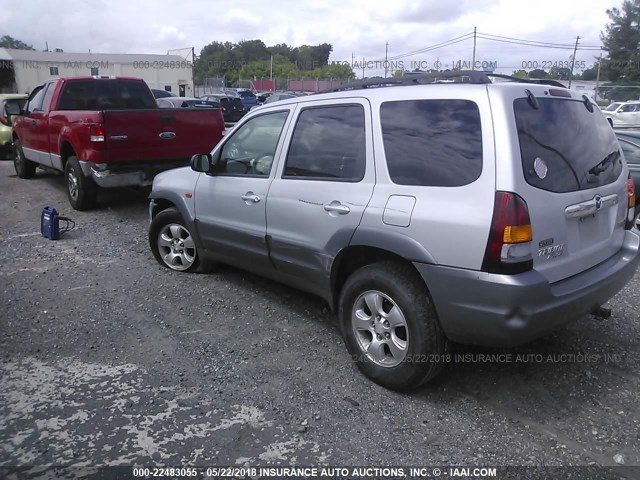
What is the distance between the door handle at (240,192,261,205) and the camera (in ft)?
13.9

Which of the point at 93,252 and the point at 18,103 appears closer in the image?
the point at 93,252

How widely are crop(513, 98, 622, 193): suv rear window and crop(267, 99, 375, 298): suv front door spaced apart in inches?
36.5

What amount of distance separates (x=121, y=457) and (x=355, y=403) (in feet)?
4.37

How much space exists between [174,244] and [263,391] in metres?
2.53

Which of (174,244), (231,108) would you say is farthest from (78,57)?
(174,244)

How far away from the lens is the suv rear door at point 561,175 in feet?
9.27

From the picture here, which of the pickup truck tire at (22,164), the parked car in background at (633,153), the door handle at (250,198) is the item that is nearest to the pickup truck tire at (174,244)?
the door handle at (250,198)

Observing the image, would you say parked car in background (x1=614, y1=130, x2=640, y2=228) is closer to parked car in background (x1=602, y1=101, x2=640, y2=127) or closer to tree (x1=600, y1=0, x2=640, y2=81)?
parked car in background (x1=602, y1=101, x2=640, y2=127)

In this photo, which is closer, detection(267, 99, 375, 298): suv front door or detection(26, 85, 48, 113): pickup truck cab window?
detection(267, 99, 375, 298): suv front door

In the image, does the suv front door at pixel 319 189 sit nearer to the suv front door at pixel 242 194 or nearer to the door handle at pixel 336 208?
the door handle at pixel 336 208

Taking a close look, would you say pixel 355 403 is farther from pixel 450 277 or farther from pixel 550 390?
pixel 550 390

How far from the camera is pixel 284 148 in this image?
408 centimetres

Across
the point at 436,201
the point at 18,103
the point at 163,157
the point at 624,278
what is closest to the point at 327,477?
the point at 436,201

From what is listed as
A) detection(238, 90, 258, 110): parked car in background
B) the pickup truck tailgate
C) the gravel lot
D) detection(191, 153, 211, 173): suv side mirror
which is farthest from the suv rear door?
detection(238, 90, 258, 110): parked car in background
